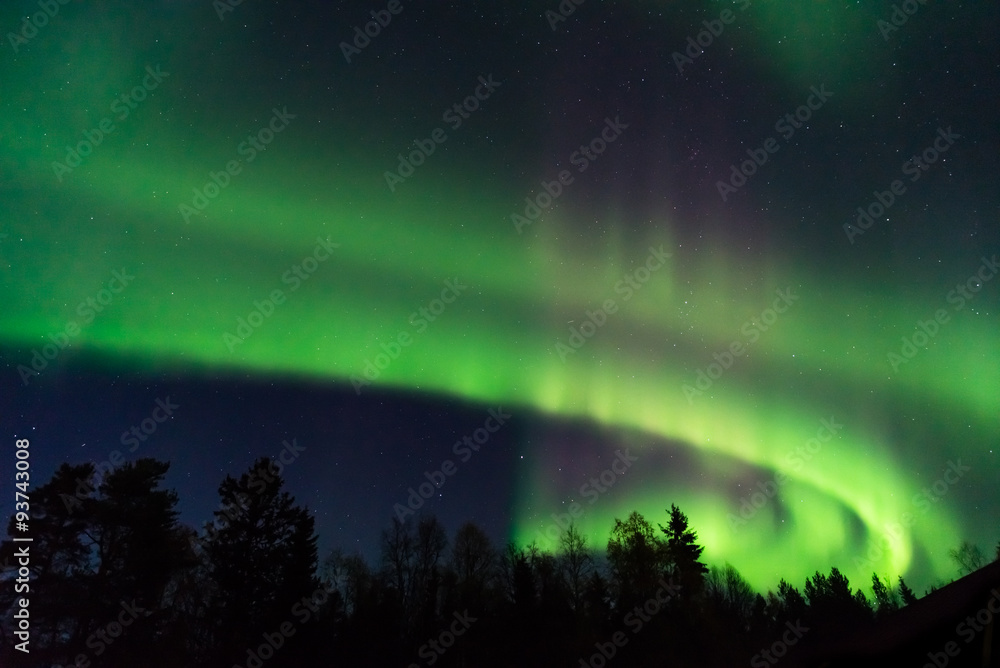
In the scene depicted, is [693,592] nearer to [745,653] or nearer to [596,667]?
[745,653]

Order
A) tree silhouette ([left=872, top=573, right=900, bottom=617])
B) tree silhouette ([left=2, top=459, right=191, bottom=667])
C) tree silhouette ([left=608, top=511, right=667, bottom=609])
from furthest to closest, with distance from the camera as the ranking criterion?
tree silhouette ([left=872, top=573, right=900, bottom=617]) → tree silhouette ([left=608, top=511, right=667, bottom=609]) → tree silhouette ([left=2, top=459, right=191, bottom=667])

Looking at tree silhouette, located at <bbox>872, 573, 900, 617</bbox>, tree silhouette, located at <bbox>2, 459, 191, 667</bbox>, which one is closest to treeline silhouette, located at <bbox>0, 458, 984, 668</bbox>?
tree silhouette, located at <bbox>2, 459, 191, 667</bbox>

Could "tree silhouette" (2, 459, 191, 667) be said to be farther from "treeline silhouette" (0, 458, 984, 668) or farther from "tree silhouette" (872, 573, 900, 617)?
"tree silhouette" (872, 573, 900, 617)

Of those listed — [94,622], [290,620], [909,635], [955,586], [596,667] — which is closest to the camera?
[909,635]

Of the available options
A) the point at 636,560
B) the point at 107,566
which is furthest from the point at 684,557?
the point at 107,566

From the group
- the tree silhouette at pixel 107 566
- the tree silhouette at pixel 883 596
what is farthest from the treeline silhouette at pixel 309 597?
the tree silhouette at pixel 883 596

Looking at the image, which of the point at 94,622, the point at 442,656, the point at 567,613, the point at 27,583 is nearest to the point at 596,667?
the point at 567,613

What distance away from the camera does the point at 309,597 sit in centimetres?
4062

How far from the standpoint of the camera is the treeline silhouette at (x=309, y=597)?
100 feet

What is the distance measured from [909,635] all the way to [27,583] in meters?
37.1

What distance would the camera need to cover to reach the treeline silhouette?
30625 mm

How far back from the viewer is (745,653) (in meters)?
49.8

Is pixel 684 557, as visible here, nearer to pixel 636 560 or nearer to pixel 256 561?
pixel 636 560

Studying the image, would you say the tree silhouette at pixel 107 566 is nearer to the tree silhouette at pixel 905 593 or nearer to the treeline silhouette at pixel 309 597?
the treeline silhouette at pixel 309 597
